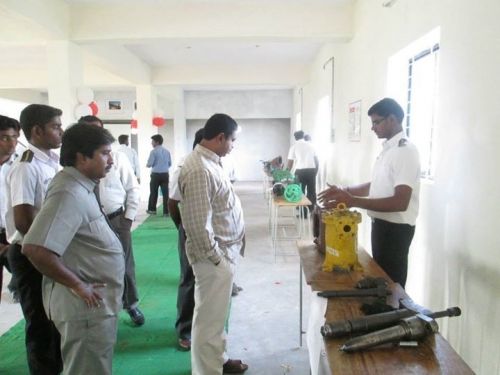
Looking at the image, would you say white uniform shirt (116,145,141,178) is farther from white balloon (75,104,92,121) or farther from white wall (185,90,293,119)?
white wall (185,90,293,119)

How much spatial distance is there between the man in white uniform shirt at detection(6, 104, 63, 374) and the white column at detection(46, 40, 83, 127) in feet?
9.91

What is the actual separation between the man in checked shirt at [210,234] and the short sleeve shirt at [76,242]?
0.44 m

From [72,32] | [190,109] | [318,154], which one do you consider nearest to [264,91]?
[190,109]

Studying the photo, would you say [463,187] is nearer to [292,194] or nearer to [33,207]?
[33,207]

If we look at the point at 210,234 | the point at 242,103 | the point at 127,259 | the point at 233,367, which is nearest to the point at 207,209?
the point at 210,234

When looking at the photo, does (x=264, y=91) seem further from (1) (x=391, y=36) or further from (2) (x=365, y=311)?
(2) (x=365, y=311)

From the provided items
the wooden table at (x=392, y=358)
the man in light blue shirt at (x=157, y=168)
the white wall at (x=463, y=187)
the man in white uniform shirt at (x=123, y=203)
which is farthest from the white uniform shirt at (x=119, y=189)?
the man in light blue shirt at (x=157, y=168)

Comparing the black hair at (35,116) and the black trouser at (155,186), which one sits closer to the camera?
the black hair at (35,116)

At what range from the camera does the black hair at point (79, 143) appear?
1.44 meters

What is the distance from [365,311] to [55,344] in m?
1.70

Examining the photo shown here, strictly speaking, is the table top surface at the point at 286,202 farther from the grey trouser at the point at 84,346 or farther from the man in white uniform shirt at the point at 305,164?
the grey trouser at the point at 84,346

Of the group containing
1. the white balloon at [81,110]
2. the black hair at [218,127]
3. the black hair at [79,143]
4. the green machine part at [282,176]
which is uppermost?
the white balloon at [81,110]

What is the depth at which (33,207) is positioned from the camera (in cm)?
188

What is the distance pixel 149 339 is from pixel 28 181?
4.70ft
